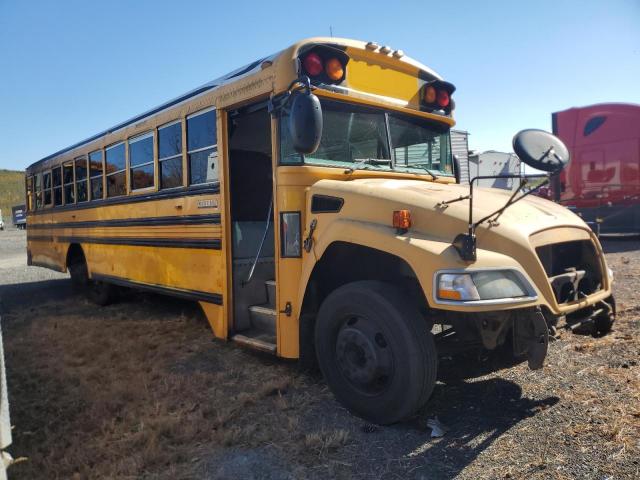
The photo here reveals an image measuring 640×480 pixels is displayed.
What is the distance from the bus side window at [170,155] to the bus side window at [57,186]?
3.43 m

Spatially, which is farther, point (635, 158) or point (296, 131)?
point (635, 158)

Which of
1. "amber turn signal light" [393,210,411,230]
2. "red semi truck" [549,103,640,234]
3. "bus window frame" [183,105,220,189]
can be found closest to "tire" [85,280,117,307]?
"bus window frame" [183,105,220,189]

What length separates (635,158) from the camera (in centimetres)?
1015

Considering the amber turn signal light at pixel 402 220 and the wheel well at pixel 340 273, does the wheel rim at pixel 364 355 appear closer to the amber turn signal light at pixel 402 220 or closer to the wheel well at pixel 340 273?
the wheel well at pixel 340 273

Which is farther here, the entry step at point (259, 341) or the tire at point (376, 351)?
the entry step at point (259, 341)

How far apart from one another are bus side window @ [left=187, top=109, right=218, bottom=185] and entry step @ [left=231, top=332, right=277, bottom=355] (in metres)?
1.34

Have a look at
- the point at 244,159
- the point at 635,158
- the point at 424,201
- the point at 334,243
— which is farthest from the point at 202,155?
the point at 635,158

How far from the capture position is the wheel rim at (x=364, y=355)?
8.59 ft

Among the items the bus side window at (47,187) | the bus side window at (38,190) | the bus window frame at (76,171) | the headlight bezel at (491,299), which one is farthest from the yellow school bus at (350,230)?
the bus side window at (38,190)

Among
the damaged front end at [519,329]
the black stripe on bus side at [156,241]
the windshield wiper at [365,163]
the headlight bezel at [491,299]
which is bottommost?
the damaged front end at [519,329]

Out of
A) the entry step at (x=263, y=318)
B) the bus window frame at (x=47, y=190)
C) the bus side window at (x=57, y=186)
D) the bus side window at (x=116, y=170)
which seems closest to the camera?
the entry step at (x=263, y=318)

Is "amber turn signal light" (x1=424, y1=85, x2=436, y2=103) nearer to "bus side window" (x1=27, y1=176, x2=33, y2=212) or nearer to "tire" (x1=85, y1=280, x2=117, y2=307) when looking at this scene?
"tire" (x1=85, y1=280, x2=117, y2=307)

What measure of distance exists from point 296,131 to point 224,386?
1.88m

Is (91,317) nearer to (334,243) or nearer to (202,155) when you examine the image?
(202,155)
